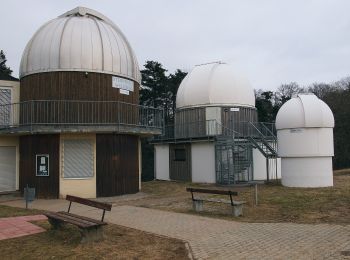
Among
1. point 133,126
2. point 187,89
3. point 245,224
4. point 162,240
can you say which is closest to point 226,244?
point 162,240

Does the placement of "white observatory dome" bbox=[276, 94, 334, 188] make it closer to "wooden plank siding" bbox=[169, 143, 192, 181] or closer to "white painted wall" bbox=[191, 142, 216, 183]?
"white painted wall" bbox=[191, 142, 216, 183]

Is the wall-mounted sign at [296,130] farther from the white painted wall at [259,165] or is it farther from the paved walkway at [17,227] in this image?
the paved walkway at [17,227]

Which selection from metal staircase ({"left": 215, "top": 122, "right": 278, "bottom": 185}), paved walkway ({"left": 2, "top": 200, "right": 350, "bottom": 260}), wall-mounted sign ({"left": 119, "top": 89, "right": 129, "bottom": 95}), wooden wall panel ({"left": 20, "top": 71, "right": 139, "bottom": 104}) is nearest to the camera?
paved walkway ({"left": 2, "top": 200, "right": 350, "bottom": 260})

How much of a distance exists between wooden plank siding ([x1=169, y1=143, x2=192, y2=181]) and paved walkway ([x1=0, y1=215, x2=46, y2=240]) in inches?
573

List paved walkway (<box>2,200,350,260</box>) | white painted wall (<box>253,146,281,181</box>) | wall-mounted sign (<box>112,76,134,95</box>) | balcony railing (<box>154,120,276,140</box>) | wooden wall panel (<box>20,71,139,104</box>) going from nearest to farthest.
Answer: paved walkway (<box>2,200,350,260</box>), wooden wall panel (<box>20,71,139,104</box>), wall-mounted sign (<box>112,76,134,95</box>), balcony railing (<box>154,120,276,140</box>), white painted wall (<box>253,146,281,181</box>)

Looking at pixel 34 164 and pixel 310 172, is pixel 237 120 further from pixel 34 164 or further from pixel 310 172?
pixel 34 164

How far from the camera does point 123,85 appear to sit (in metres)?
19.5

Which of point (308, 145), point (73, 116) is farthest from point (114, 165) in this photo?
point (308, 145)

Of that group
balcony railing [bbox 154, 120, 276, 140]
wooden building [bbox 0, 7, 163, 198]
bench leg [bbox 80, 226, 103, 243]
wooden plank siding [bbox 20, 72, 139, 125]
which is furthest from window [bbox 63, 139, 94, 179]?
bench leg [bbox 80, 226, 103, 243]

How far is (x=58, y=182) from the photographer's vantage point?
17906 mm

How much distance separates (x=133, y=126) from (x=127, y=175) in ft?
7.51

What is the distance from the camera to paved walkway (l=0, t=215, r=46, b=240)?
Answer: 10023 mm

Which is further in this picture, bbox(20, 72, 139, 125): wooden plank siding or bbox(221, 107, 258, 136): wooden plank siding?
bbox(221, 107, 258, 136): wooden plank siding

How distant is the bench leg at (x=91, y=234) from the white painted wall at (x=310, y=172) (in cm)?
1380
